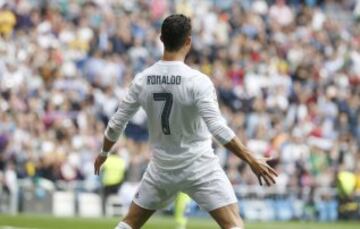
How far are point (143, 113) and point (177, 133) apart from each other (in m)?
16.4

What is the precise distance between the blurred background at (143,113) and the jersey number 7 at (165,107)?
1437cm

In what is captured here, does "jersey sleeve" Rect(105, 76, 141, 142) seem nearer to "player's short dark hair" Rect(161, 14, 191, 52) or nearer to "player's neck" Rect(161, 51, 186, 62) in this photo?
"player's neck" Rect(161, 51, 186, 62)

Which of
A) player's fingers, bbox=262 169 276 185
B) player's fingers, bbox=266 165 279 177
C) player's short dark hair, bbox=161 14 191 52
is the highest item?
player's short dark hair, bbox=161 14 191 52

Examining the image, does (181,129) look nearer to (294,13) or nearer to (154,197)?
(154,197)

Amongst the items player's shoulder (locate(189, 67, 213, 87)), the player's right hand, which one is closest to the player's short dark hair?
player's shoulder (locate(189, 67, 213, 87))

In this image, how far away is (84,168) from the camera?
2484 cm

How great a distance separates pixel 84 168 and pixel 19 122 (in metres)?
1.77

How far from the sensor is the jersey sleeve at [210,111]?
30.5 ft

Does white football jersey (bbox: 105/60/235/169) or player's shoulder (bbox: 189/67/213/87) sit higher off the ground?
player's shoulder (bbox: 189/67/213/87)

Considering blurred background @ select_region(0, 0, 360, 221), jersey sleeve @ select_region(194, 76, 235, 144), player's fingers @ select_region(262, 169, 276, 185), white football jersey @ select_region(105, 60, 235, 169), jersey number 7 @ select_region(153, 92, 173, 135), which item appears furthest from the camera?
blurred background @ select_region(0, 0, 360, 221)

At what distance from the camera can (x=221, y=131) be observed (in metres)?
9.28

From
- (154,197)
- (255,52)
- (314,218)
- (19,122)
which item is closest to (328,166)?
(314,218)

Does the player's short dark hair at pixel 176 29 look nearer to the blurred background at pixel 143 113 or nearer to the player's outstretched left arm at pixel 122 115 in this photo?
the player's outstretched left arm at pixel 122 115

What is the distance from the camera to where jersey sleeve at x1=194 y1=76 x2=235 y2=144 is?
928 cm
